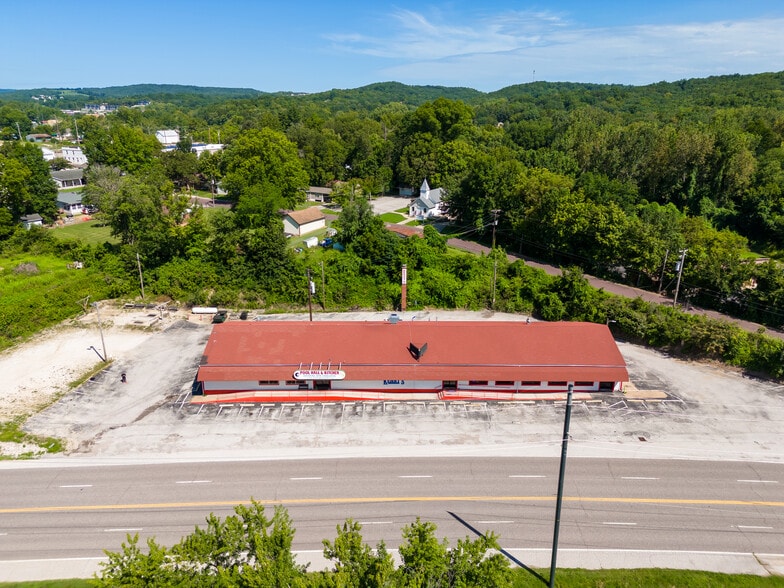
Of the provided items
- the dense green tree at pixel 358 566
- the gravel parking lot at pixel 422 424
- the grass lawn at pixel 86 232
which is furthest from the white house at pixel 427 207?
the dense green tree at pixel 358 566

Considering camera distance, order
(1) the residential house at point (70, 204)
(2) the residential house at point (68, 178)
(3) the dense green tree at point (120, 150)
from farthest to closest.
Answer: (2) the residential house at point (68, 178) < (3) the dense green tree at point (120, 150) < (1) the residential house at point (70, 204)

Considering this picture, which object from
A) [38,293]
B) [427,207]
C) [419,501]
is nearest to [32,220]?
[38,293]

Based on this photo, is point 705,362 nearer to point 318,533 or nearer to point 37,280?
point 318,533

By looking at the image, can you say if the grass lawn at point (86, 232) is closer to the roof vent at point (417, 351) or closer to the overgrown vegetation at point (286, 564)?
the roof vent at point (417, 351)

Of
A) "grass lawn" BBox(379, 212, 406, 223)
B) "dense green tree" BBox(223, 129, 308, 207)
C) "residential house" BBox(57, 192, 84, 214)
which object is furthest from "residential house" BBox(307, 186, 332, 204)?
"residential house" BBox(57, 192, 84, 214)

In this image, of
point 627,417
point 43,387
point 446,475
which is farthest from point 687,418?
point 43,387

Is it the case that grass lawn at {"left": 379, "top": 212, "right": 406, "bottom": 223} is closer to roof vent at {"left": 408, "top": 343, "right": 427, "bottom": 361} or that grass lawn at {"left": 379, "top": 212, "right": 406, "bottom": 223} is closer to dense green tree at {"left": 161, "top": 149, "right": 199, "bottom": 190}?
dense green tree at {"left": 161, "top": 149, "right": 199, "bottom": 190}
